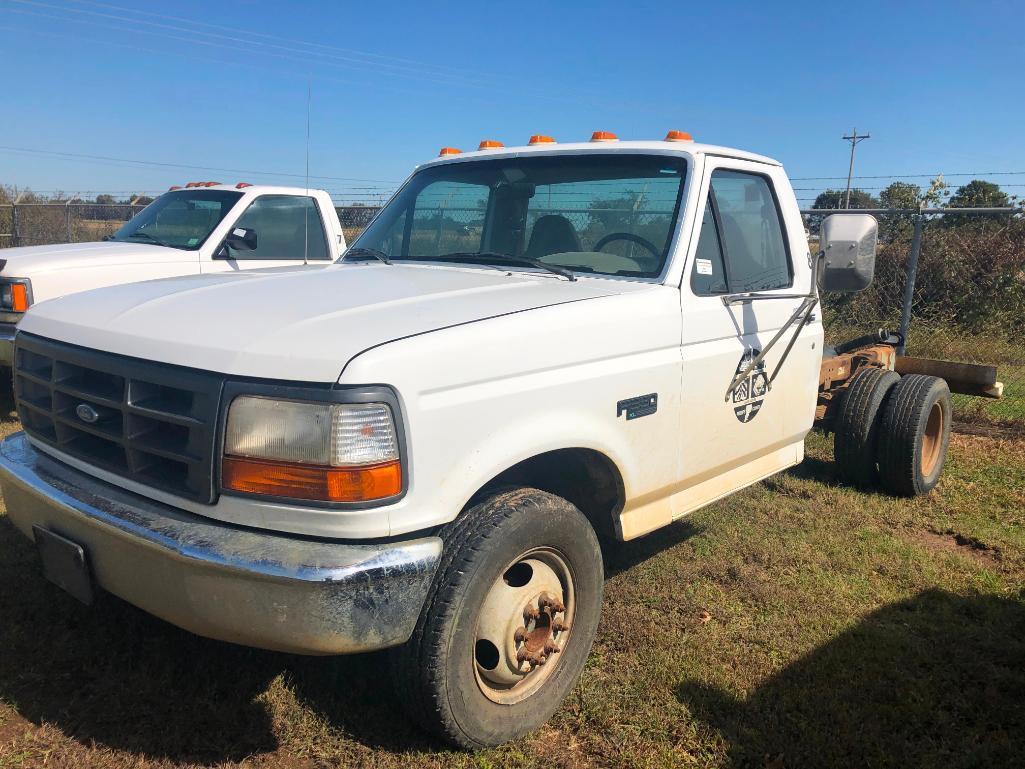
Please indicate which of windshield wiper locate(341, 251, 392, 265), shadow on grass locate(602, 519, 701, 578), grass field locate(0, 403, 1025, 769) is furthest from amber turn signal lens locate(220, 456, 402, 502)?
shadow on grass locate(602, 519, 701, 578)

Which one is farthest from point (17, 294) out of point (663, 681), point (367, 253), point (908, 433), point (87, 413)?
point (908, 433)

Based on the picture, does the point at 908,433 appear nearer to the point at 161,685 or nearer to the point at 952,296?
the point at 161,685

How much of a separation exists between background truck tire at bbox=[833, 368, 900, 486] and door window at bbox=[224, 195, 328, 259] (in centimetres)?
469

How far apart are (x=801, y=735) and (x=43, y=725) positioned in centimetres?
261

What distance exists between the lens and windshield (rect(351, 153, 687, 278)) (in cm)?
348

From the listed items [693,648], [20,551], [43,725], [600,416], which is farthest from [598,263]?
[20,551]

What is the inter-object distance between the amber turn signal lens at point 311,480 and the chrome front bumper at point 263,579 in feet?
0.44

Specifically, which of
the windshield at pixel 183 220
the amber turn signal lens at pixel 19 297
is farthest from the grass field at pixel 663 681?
the windshield at pixel 183 220

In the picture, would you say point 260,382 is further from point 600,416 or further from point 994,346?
point 994,346

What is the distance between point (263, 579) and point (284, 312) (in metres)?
0.84

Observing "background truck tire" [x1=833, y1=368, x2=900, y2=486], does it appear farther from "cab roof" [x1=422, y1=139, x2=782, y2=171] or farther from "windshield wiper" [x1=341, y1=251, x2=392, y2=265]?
"windshield wiper" [x1=341, y1=251, x2=392, y2=265]

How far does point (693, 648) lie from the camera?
342cm

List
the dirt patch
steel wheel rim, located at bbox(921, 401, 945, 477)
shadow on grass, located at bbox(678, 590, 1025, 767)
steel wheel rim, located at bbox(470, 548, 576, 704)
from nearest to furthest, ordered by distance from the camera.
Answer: steel wheel rim, located at bbox(470, 548, 576, 704) < shadow on grass, located at bbox(678, 590, 1025, 767) < the dirt patch < steel wheel rim, located at bbox(921, 401, 945, 477)

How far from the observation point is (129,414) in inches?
94.6
